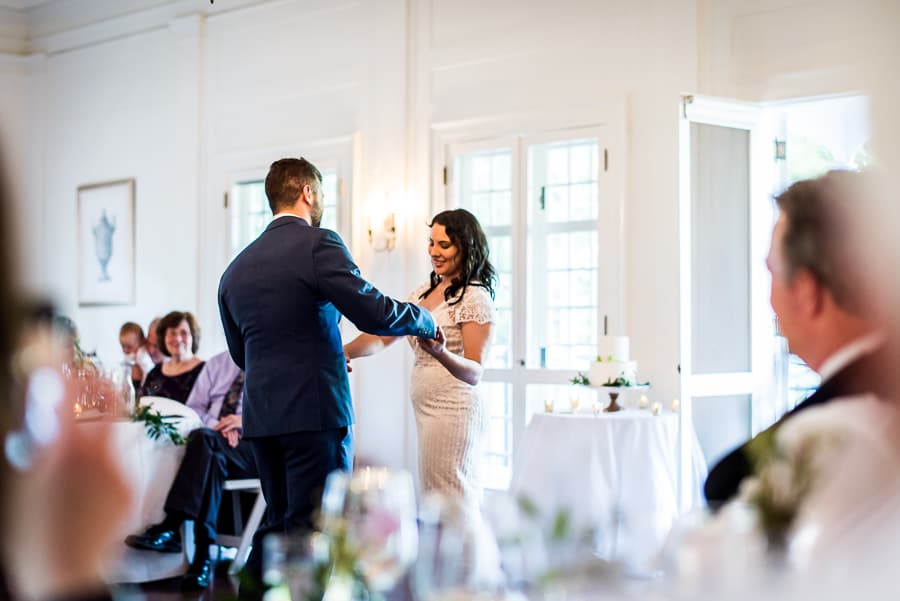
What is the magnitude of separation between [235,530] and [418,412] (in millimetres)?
2416

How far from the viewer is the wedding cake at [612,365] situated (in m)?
5.68

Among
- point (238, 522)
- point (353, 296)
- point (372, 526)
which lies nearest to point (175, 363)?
point (238, 522)

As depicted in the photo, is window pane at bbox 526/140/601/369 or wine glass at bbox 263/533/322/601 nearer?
wine glass at bbox 263/533/322/601

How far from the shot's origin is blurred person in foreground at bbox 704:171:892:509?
3.93 ft

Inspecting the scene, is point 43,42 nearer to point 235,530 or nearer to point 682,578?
point 235,530

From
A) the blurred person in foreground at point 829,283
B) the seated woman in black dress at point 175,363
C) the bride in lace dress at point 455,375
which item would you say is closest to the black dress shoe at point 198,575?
the seated woman in black dress at point 175,363

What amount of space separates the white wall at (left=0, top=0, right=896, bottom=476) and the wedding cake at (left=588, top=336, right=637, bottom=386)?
0.61m

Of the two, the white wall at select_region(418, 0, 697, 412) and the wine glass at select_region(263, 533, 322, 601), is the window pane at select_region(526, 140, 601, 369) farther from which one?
the wine glass at select_region(263, 533, 322, 601)

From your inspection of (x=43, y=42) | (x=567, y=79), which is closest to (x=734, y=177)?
(x=567, y=79)

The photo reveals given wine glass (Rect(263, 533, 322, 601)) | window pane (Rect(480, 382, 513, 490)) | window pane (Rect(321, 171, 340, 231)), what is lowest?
window pane (Rect(480, 382, 513, 490))

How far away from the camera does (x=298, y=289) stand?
3516 millimetres

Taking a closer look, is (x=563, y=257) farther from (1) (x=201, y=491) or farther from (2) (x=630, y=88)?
(1) (x=201, y=491)

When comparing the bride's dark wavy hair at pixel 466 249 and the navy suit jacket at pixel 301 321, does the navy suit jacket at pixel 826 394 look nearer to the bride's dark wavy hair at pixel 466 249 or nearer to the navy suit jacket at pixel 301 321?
the navy suit jacket at pixel 301 321

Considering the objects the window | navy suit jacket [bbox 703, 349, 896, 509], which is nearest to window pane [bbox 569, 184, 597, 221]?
the window
